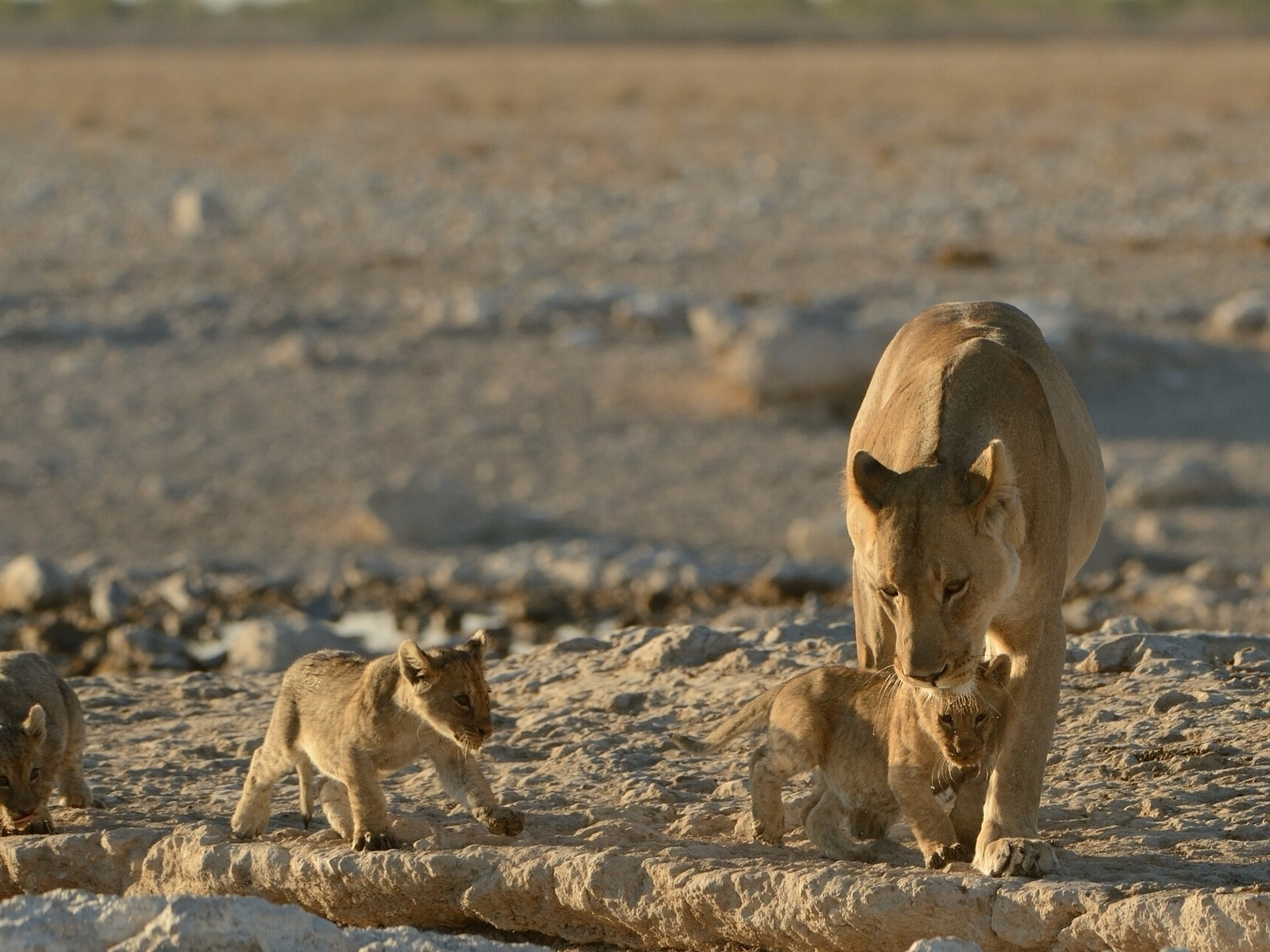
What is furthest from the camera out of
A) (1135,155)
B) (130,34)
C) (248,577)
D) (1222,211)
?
(130,34)

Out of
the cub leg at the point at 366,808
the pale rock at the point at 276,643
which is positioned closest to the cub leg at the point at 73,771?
Result: the cub leg at the point at 366,808

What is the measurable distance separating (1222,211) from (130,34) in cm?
6103

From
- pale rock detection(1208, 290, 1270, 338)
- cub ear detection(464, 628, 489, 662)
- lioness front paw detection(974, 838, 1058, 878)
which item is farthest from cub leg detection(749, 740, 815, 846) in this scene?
pale rock detection(1208, 290, 1270, 338)

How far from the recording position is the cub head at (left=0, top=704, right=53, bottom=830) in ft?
22.4

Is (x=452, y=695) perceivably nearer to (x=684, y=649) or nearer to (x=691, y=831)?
(x=691, y=831)

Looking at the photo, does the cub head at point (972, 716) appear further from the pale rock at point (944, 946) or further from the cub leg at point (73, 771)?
the cub leg at point (73, 771)

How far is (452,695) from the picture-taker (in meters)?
6.28

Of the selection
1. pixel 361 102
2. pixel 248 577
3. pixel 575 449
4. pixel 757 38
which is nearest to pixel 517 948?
pixel 248 577

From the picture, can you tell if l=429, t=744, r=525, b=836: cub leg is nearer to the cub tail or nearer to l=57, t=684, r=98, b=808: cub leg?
the cub tail

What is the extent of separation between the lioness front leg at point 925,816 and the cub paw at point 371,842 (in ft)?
5.01

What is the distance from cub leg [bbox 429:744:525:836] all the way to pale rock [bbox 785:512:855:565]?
23.6 ft

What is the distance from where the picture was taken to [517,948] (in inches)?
210

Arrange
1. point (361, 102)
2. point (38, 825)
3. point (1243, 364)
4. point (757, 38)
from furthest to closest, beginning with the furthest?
point (757, 38) → point (361, 102) → point (1243, 364) → point (38, 825)

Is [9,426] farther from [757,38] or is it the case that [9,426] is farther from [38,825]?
[757,38]
